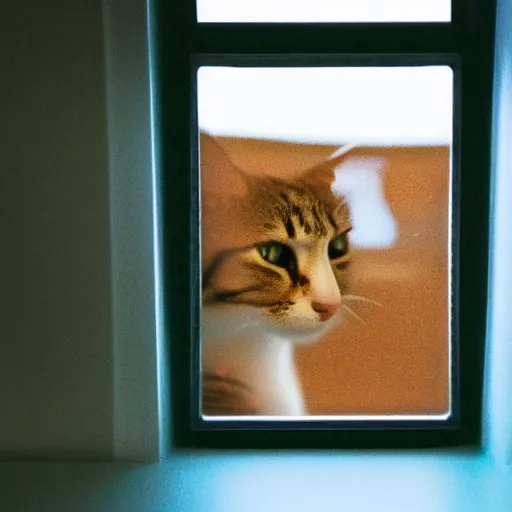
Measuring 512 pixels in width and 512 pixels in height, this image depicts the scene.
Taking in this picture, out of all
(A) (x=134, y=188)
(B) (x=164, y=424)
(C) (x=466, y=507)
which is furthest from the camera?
(B) (x=164, y=424)

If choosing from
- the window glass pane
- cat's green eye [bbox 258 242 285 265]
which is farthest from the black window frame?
cat's green eye [bbox 258 242 285 265]

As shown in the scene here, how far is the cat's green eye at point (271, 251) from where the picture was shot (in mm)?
1547

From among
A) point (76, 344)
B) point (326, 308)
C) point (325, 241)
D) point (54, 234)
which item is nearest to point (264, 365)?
point (326, 308)

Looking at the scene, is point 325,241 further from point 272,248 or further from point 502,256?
point 502,256

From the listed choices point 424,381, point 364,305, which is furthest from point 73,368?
point 424,381

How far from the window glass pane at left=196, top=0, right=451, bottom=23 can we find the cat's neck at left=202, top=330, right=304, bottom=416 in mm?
646

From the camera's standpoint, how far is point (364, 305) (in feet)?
5.10

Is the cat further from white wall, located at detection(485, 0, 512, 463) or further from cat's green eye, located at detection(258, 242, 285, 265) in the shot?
white wall, located at detection(485, 0, 512, 463)

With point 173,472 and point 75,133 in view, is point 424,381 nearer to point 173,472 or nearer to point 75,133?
point 173,472

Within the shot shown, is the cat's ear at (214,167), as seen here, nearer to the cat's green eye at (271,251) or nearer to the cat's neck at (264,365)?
the cat's green eye at (271,251)

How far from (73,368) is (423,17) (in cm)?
97

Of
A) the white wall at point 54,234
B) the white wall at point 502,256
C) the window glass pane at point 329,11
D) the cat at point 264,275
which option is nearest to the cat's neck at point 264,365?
the cat at point 264,275

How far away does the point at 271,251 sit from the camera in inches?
61.0

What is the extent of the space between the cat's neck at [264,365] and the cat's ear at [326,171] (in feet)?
1.11
